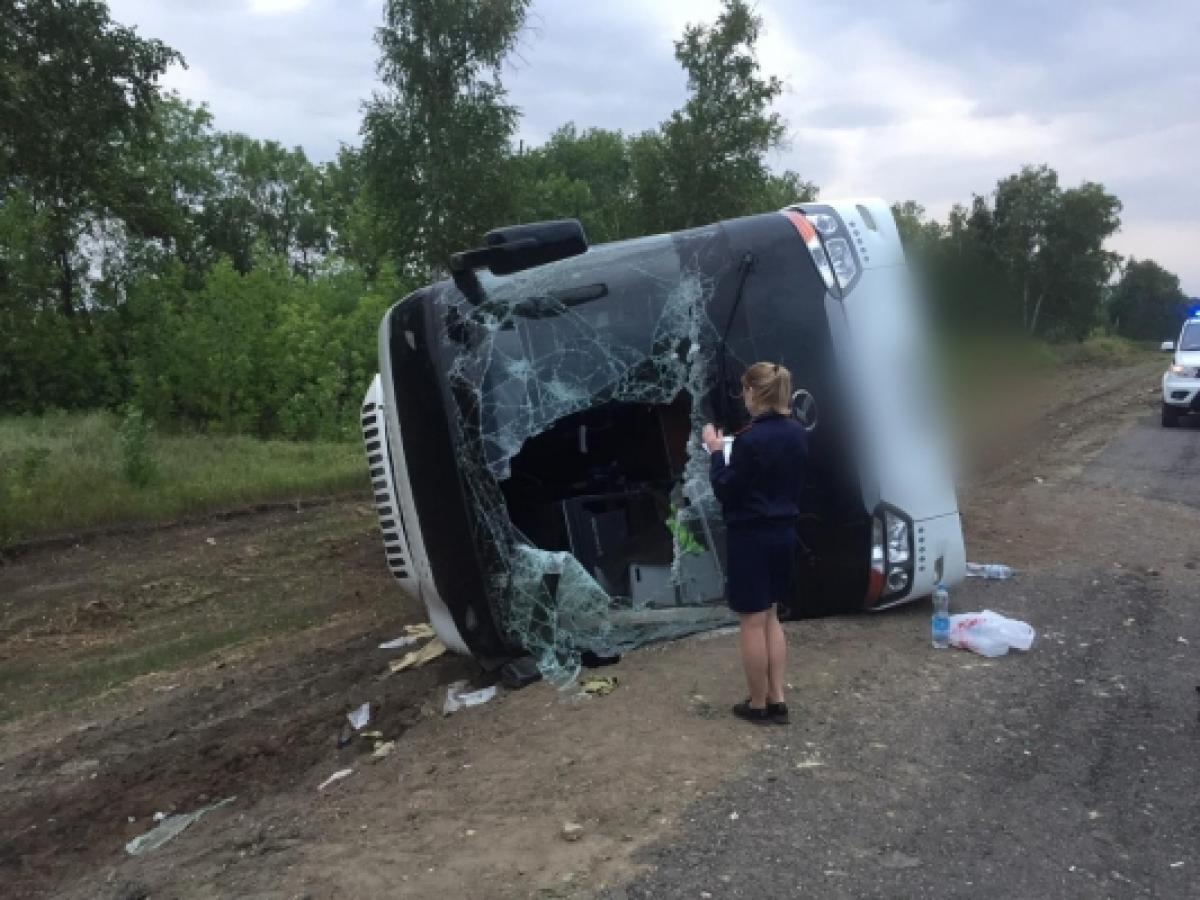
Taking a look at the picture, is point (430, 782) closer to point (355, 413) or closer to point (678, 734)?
point (678, 734)

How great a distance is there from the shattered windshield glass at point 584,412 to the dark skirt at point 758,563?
2.53 ft

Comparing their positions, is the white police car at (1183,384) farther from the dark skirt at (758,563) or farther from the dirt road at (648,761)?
the dark skirt at (758,563)

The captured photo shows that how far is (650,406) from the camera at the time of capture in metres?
5.54

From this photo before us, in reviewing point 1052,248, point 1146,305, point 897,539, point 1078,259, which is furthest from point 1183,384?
point 1146,305

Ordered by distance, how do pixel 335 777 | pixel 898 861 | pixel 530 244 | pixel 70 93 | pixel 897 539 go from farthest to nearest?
pixel 70 93
pixel 897 539
pixel 530 244
pixel 335 777
pixel 898 861

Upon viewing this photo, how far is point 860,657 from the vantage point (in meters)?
5.28

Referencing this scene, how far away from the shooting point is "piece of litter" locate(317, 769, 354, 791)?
470 cm

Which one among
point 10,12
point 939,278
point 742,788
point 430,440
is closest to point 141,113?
point 10,12

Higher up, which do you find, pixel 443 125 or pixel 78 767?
pixel 443 125

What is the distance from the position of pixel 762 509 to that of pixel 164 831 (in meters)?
3.00

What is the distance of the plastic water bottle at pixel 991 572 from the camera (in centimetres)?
699

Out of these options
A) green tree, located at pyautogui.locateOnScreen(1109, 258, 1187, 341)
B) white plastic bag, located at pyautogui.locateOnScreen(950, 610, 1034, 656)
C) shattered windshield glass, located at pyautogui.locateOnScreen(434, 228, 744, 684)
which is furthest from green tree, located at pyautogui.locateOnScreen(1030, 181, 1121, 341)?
green tree, located at pyautogui.locateOnScreen(1109, 258, 1187, 341)

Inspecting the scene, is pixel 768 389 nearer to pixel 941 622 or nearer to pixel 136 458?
pixel 941 622

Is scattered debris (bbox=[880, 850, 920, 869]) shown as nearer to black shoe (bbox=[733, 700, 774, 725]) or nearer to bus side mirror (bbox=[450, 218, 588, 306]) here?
black shoe (bbox=[733, 700, 774, 725])
